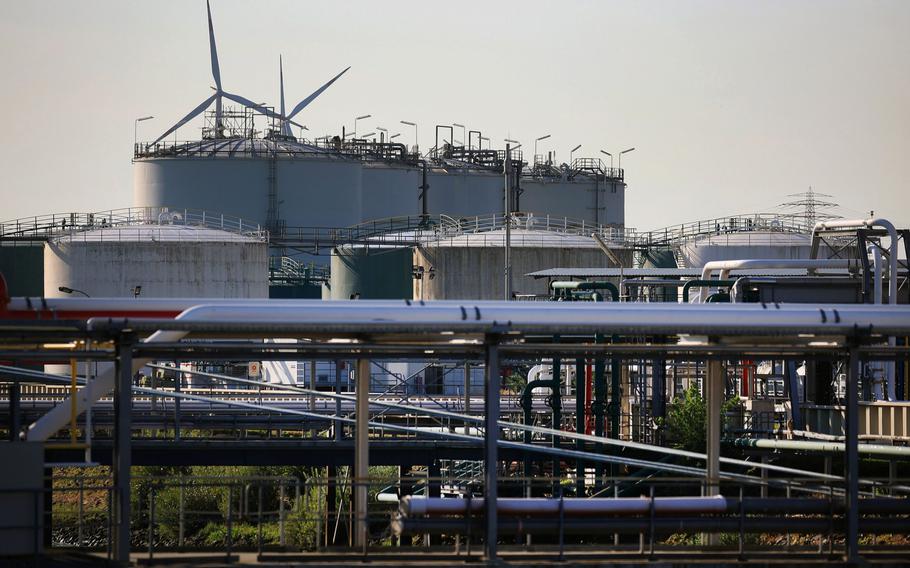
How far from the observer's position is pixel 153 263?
53844 millimetres

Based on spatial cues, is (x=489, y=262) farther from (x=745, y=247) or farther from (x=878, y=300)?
(x=878, y=300)

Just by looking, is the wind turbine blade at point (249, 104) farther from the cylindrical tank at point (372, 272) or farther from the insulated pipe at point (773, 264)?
the insulated pipe at point (773, 264)

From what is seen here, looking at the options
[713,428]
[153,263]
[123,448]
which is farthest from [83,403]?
[153,263]

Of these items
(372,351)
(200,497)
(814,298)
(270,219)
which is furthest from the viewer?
(270,219)

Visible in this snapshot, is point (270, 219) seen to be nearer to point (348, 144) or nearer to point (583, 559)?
point (348, 144)

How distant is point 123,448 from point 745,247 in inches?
1874

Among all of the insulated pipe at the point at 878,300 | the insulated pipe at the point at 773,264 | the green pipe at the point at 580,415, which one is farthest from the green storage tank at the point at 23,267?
the insulated pipe at the point at 878,300

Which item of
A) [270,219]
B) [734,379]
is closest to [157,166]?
[270,219]

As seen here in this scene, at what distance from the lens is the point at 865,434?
2344cm

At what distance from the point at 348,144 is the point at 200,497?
4780 centimetres

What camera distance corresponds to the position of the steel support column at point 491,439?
1354 centimetres

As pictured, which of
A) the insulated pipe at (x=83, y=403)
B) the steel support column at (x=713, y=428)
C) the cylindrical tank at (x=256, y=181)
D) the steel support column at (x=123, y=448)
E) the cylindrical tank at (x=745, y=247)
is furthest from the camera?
the cylindrical tank at (x=256, y=181)

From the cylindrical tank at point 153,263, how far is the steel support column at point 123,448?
39.8 m

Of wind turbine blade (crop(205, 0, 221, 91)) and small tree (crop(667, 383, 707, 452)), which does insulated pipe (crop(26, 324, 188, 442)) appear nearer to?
small tree (crop(667, 383, 707, 452))
